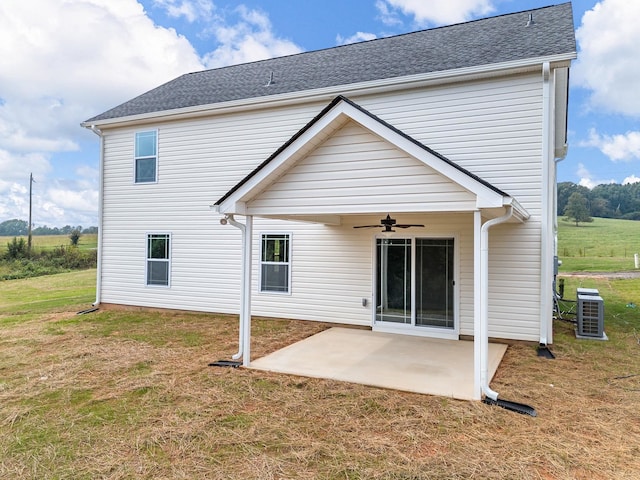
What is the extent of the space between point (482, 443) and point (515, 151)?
219 inches

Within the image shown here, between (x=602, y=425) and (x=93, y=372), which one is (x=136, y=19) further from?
(x=602, y=425)

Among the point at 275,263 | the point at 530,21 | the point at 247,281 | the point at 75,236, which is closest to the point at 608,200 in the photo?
the point at 530,21

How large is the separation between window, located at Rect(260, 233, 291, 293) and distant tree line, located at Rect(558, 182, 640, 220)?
34.5 metres

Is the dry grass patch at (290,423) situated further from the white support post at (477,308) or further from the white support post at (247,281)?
the white support post at (247,281)

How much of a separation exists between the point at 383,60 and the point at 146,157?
22.7 ft

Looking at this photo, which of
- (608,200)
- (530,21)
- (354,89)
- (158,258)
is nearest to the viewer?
(354,89)

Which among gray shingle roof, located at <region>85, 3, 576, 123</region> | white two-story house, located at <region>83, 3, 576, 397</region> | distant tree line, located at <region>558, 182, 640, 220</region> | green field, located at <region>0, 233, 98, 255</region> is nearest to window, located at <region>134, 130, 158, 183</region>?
white two-story house, located at <region>83, 3, 576, 397</region>

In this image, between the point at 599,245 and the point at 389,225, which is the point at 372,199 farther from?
the point at 599,245

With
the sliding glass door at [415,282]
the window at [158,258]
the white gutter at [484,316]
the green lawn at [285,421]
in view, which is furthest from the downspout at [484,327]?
the window at [158,258]

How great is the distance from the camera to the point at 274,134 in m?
9.46

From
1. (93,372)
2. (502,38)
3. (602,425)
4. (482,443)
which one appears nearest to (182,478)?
(482,443)

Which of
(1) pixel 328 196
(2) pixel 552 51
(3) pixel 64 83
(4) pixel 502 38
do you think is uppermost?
(3) pixel 64 83

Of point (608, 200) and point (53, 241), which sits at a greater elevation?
point (608, 200)

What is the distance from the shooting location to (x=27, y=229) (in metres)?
26.7
